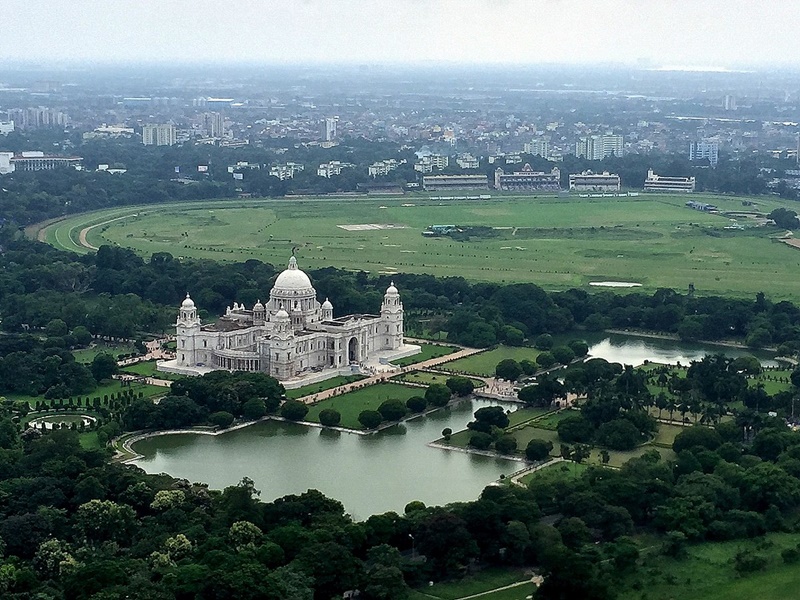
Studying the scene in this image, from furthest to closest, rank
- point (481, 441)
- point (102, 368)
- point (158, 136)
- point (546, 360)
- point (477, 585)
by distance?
point (158, 136) → point (546, 360) → point (102, 368) → point (481, 441) → point (477, 585)

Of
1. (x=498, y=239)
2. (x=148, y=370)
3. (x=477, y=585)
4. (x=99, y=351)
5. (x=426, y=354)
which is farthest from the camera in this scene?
(x=498, y=239)

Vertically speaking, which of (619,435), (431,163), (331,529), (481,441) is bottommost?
(431,163)

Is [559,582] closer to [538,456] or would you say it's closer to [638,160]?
[538,456]

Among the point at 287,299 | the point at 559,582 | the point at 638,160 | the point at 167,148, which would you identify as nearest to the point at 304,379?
the point at 287,299

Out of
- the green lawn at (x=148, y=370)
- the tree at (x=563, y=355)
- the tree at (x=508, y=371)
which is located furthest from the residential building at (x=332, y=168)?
the tree at (x=508, y=371)

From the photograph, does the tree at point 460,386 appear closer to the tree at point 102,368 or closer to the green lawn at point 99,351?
the tree at point 102,368

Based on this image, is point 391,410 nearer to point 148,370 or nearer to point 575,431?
point 575,431

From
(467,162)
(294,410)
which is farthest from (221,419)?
(467,162)
